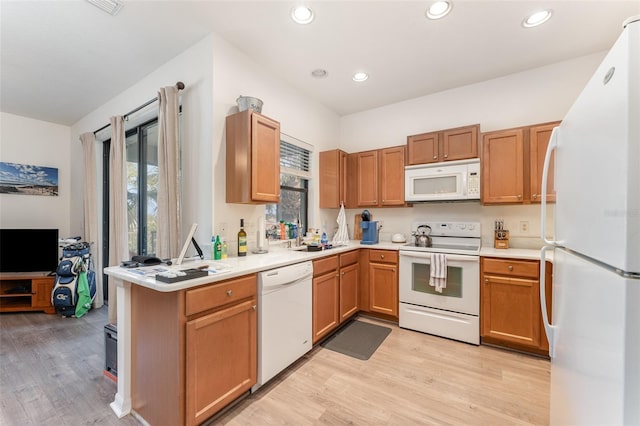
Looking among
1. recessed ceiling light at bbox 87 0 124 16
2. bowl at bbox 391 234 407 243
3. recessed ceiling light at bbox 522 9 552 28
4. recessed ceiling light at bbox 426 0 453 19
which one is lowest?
bowl at bbox 391 234 407 243

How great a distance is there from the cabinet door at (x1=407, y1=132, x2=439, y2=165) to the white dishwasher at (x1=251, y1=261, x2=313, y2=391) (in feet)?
6.26

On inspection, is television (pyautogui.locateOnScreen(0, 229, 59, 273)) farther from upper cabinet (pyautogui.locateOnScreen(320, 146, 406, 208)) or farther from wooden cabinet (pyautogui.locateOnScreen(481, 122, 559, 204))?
wooden cabinet (pyautogui.locateOnScreen(481, 122, 559, 204))

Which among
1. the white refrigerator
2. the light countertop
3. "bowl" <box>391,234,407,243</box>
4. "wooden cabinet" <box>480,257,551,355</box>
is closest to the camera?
the white refrigerator

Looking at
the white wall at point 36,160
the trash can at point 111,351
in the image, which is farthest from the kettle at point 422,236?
the white wall at point 36,160

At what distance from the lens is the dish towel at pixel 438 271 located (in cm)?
269

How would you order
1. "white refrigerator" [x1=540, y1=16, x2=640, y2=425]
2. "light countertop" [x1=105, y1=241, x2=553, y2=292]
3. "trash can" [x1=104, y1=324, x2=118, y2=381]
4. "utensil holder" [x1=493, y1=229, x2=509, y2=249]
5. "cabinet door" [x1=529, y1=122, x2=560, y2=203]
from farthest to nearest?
"utensil holder" [x1=493, y1=229, x2=509, y2=249]
"cabinet door" [x1=529, y1=122, x2=560, y2=203]
"trash can" [x1=104, y1=324, x2=118, y2=381]
"light countertop" [x1=105, y1=241, x2=553, y2=292]
"white refrigerator" [x1=540, y1=16, x2=640, y2=425]

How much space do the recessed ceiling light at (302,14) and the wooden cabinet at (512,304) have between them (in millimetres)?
2689

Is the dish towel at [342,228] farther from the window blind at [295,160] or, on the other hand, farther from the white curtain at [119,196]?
the white curtain at [119,196]

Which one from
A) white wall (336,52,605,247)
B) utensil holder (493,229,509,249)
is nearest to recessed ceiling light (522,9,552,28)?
white wall (336,52,605,247)

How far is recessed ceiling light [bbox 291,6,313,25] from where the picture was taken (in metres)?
1.98

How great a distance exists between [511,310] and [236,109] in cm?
321

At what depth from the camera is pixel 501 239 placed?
287 cm

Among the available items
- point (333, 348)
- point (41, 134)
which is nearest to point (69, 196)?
point (41, 134)

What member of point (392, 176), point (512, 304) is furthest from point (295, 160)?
point (512, 304)
